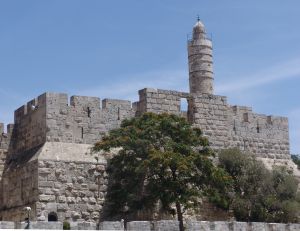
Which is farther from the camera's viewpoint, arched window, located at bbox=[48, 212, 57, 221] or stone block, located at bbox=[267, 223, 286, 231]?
arched window, located at bbox=[48, 212, 57, 221]

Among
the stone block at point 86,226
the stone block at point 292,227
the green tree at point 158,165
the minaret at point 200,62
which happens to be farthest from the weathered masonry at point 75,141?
the stone block at point 292,227

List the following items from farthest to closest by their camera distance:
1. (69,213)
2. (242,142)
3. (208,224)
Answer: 1. (242,142)
2. (69,213)
3. (208,224)

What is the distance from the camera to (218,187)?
32281mm

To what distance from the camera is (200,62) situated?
41250mm

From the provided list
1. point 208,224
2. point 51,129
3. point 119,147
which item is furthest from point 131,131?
point 208,224

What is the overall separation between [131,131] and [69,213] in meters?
3.75

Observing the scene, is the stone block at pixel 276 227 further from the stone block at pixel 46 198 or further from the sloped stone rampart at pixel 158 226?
the stone block at pixel 46 198

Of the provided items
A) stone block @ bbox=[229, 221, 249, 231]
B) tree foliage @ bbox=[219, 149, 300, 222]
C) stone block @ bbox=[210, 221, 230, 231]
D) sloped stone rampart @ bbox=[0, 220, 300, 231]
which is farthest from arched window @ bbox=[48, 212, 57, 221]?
tree foliage @ bbox=[219, 149, 300, 222]

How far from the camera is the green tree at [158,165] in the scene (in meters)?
30.7

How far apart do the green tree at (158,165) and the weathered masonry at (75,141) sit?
3.92 feet

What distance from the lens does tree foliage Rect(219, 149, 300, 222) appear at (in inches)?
1357

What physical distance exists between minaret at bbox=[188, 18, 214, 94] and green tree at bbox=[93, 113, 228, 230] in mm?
8473

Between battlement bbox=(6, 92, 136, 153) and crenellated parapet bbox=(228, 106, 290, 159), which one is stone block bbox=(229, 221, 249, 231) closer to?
battlement bbox=(6, 92, 136, 153)

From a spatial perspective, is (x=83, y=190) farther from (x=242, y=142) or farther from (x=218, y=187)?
(x=242, y=142)
